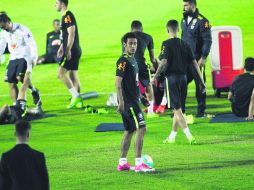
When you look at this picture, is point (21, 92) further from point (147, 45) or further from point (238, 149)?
point (238, 149)

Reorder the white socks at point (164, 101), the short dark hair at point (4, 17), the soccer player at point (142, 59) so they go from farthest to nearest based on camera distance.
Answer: the white socks at point (164, 101) < the soccer player at point (142, 59) < the short dark hair at point (4, 17)

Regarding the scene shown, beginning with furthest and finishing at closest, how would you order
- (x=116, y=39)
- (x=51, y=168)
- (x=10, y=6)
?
(x=10, y=6)
(x=116, y=39)
(x=51, y=168)

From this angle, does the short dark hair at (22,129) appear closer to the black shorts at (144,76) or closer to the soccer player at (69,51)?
the black shorts at (144,76)

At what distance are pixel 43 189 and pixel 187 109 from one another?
12.4m

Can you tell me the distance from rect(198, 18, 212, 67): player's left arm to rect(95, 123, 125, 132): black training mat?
228cm

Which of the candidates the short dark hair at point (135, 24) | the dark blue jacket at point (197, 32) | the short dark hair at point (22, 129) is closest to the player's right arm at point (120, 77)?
the short dark hair at point (22, 129)

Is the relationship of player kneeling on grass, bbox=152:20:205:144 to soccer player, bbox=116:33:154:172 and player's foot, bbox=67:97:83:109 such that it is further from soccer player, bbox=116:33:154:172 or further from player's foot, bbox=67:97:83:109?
player's foot, bbox=67:97:83:109

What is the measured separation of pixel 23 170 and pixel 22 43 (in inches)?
463

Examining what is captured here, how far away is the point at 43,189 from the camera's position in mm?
10750

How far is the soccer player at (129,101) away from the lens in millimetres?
15336

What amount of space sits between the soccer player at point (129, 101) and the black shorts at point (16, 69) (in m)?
7.19

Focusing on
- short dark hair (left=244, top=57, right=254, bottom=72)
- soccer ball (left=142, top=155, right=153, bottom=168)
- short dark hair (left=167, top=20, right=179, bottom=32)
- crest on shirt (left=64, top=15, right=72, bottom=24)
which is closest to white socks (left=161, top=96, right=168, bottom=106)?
short dark hair (left=244, top=57, right=254, bottom=72)

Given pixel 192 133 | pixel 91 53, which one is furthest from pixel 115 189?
pixel 91 53

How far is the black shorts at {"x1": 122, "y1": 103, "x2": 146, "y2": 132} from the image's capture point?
15422 millimetres
